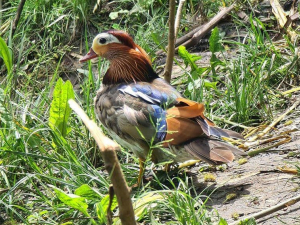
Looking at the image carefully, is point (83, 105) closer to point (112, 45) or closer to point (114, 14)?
point (112, 45)

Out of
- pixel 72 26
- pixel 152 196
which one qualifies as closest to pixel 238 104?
pixel 152 196

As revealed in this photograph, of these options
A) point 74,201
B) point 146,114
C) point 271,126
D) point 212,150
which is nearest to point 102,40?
point 146,114

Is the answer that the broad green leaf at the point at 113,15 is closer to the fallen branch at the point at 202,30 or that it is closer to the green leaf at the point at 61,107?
the fallen branch at the point at 202,30

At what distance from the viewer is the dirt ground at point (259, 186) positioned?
11.1 feet

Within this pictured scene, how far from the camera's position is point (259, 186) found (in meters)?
3.71

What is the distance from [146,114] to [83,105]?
1.02m

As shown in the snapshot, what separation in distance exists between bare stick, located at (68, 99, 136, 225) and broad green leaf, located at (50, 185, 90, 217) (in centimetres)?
111

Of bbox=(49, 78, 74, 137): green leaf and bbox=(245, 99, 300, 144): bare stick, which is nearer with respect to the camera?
bbox=(49, 78, 74, 137): green leaf

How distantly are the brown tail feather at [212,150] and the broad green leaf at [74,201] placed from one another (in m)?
0.74

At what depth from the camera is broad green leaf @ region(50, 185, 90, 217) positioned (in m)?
3.33

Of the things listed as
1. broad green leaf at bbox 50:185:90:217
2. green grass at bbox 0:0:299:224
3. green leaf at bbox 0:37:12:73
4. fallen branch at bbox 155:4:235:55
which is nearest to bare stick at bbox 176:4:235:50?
fallen branch at bbox 155:4:235:55

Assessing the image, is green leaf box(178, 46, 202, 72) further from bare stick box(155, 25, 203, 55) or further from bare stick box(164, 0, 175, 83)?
bare stick box(155, 25, 203, 55)

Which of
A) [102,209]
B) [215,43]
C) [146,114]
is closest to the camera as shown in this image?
[102,209]

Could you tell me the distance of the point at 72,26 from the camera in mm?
6109
